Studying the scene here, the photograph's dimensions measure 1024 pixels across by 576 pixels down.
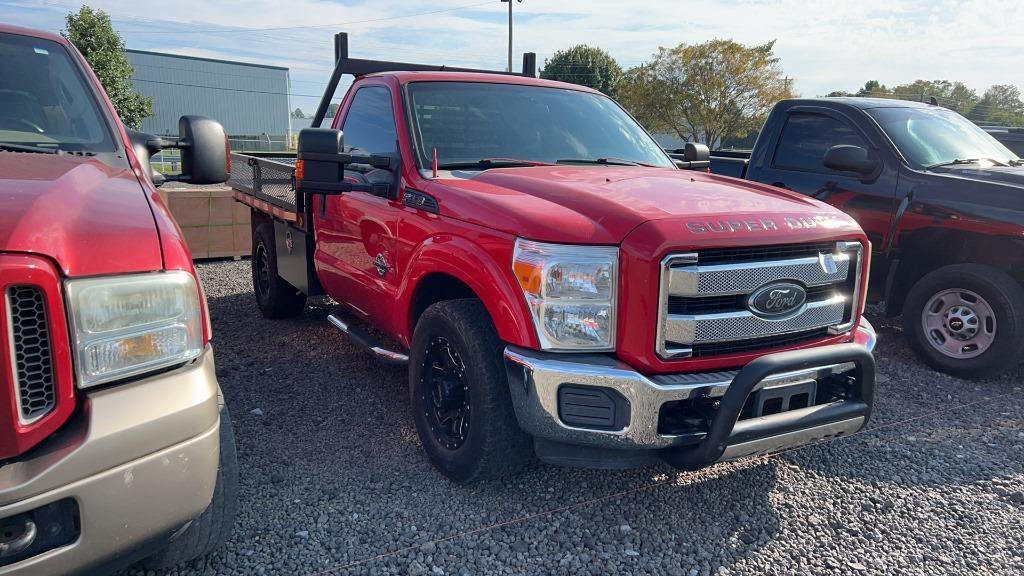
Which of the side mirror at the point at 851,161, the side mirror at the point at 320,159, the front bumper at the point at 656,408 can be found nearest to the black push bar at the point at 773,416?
the front bumper at the point at 656,408

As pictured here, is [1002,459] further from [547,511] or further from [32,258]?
[32,258]

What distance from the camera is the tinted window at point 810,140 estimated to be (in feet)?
18.9

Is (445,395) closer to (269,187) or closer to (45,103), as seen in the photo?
(45,103)

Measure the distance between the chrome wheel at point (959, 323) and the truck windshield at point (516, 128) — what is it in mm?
2431

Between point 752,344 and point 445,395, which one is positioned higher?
point 752,344

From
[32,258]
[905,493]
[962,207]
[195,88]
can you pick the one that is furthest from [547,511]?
[195,88]

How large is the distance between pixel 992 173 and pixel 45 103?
5794 mm

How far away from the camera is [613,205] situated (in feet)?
9.02

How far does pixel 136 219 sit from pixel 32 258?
1.27ft

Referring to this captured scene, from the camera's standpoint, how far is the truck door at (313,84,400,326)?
3.76 metres

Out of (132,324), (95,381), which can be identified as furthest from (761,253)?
(95,381)

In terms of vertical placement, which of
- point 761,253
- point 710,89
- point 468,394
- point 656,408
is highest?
point 710,89

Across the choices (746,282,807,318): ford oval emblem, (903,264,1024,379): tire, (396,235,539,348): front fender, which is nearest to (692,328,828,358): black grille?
(746,282,807,318): ford oval emblem

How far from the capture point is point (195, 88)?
63.9 meters
